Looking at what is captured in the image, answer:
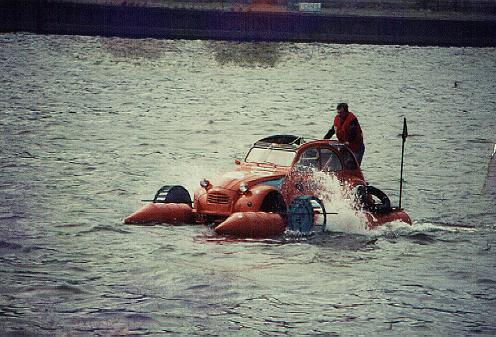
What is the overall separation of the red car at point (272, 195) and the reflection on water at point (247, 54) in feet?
298

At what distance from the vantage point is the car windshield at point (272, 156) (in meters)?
26.5

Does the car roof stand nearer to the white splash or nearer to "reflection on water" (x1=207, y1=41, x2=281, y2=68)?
the white splash

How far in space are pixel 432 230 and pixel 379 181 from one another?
10.8 m

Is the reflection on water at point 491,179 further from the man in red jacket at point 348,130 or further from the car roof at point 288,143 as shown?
the car roof at point 288,143

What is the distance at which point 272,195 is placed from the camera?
25.4 m

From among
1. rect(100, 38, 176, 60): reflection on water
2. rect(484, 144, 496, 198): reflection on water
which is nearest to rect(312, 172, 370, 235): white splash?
rect(484, 144, 496, 198): reflection on water

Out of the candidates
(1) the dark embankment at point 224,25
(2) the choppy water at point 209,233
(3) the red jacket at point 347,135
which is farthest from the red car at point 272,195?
(1) the dark embankment at point 224,25

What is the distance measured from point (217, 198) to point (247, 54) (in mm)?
111554

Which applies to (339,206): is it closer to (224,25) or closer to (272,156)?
(272,156)

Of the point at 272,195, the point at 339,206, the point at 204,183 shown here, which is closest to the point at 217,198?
the point at 204,183

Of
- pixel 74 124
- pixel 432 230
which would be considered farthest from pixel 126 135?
pixel 432 230

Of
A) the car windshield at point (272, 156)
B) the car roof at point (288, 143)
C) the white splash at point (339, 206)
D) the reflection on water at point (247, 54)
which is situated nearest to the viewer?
the car windshield at point (272, 156)

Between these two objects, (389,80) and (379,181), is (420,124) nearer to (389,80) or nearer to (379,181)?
(379,181)

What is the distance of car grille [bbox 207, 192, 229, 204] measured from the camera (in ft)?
83.2
